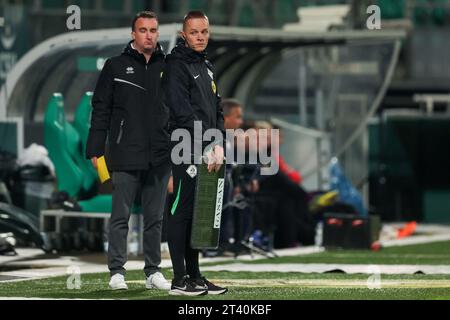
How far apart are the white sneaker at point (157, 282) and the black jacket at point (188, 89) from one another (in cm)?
127

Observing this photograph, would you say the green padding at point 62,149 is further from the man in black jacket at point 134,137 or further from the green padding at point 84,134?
the man in black jacket at point 134,137

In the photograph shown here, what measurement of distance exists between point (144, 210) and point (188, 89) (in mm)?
1291

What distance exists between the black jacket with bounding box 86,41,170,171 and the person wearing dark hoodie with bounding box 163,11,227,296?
A: 0.70m

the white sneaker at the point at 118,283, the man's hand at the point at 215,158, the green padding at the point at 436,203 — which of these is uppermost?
the man's hand at the point at 215,158

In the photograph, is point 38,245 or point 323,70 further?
point 323,70

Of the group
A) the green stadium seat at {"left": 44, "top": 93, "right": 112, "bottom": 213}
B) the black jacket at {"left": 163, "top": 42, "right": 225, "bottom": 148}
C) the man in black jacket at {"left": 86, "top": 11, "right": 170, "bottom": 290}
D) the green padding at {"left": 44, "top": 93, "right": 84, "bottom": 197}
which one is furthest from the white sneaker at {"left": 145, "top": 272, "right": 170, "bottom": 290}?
the green padding at {"left": 44, "top": 93, "right": 84, "bottom": 197}

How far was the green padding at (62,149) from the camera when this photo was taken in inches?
687

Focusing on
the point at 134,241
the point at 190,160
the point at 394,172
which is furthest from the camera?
the point at 394,172

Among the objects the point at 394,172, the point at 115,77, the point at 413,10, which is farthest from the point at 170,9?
the point at 115,77

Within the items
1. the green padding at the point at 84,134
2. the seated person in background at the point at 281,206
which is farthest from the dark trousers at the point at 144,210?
the seated person in background at the point at 281,206

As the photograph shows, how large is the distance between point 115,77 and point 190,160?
1.18m

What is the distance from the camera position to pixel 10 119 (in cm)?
1808

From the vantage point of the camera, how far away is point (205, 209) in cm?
1105
